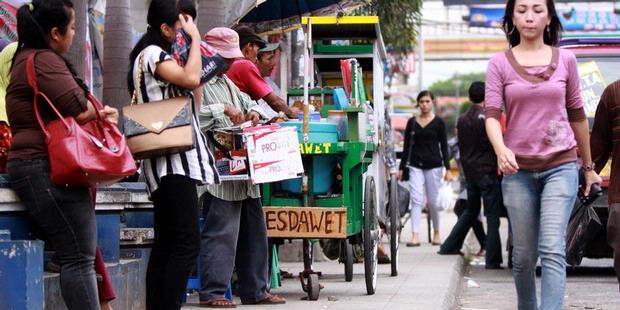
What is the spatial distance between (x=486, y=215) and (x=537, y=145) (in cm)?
722

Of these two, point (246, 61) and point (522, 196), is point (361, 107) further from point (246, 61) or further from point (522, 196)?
point (522, 196)

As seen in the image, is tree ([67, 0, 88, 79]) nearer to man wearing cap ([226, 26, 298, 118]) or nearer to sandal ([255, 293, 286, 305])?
man wearing cap ([226, 26, 298, 118])

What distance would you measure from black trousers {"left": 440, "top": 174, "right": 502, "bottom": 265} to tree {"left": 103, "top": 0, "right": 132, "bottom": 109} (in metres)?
4.63

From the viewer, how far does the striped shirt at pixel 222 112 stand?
834 centimetres

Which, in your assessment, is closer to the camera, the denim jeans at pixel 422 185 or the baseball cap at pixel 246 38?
the baseball cap at pixel 246 38

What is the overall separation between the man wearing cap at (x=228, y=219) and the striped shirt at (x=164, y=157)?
1.62m

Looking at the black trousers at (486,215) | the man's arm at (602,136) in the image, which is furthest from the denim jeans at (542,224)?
the black trousers at (486,215)

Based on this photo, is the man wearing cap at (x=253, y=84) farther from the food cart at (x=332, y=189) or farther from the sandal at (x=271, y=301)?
the sandal at (x=271, y=301)

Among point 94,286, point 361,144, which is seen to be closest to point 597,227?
point 361,144

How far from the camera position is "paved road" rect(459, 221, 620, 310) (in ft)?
33.6

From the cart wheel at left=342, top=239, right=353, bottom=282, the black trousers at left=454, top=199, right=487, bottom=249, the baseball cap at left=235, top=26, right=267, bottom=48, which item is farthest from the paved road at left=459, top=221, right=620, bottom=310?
the baseball cap at left=235, top=26, right=267, bottom=48

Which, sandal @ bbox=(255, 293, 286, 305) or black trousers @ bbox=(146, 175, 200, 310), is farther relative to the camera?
sandal @ bbox=(255, 293, 286, 305)

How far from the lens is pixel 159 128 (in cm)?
642

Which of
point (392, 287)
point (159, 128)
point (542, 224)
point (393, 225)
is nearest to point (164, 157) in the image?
point (159, 128)
